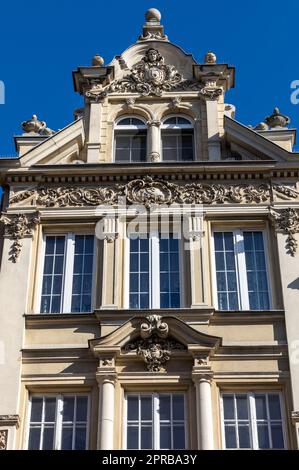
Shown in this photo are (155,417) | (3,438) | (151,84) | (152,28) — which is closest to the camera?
(3,438)

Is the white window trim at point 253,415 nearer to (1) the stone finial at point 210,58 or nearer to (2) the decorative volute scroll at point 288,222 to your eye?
(2) the decorative volute scroll at point 288,222

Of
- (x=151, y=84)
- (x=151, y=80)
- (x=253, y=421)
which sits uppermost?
(x=151, y=80)

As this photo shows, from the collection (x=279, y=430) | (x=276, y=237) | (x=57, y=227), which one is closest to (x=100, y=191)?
(x=57, y=227)

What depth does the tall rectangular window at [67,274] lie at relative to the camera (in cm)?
2012

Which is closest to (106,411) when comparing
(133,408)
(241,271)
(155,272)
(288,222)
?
(133,408)

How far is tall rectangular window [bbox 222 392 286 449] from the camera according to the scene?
58.4 feet

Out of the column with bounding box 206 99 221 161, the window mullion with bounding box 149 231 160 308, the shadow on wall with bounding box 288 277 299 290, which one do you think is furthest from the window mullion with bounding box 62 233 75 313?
the shadow on wall with bounding box 288 277 299 290

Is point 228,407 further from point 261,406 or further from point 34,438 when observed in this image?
point 34,438

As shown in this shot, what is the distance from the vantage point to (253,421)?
18.0 m

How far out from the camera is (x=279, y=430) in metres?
18.0

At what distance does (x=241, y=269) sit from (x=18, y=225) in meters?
5.58

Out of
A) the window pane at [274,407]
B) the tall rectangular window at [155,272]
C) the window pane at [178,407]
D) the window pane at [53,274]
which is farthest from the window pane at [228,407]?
the window pane at [53,274]

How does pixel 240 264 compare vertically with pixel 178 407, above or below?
above
